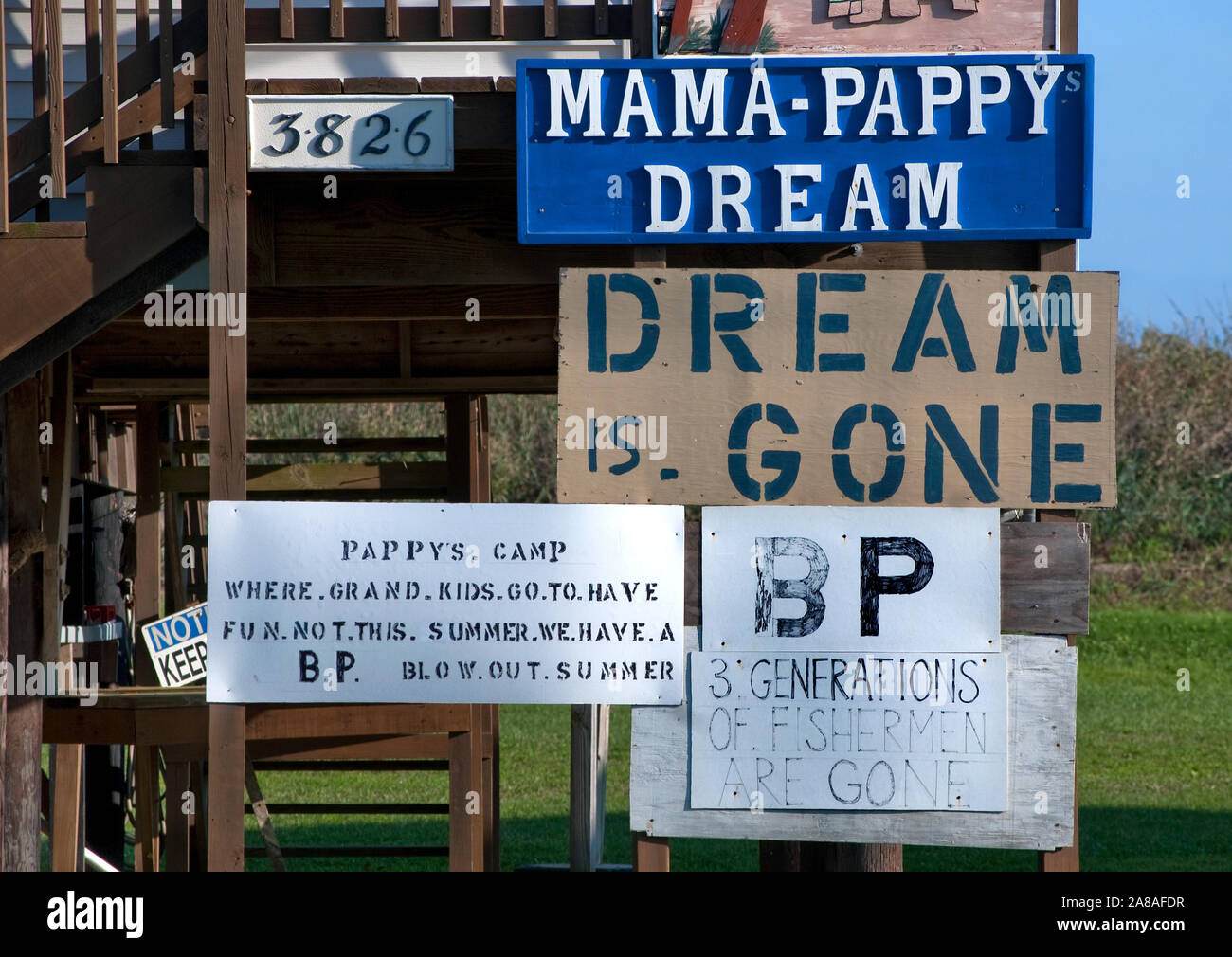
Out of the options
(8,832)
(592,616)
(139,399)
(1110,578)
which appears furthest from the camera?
(1110,578)

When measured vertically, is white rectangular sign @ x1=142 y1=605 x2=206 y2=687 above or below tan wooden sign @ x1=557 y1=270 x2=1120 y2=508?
below

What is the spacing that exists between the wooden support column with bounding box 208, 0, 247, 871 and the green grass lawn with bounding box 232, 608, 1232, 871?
22.5 ft

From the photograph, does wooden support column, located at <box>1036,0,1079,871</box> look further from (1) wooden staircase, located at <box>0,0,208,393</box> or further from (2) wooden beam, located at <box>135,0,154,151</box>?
(2) wooden beam, located at <box>135,0,154,151</box>

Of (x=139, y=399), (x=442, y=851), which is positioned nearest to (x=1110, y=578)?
(x=442, y=851)

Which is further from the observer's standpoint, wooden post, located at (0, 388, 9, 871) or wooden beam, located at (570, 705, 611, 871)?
wooden beam, located at (570, 705, 611, 871)

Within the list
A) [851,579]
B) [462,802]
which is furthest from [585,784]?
[851,579]

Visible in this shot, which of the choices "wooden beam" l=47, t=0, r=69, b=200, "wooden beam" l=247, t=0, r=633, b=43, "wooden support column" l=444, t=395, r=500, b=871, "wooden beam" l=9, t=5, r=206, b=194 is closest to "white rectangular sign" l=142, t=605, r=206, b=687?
"wooden support column" l=444, t=395, r=500, b=871

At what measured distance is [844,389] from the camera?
16.8ft

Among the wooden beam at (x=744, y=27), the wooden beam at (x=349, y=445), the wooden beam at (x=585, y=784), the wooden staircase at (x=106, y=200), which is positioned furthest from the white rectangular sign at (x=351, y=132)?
the wooden beam at (x=585, y=784)

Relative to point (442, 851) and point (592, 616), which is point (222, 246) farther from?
point (442, 851)

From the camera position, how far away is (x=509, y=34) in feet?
17.8

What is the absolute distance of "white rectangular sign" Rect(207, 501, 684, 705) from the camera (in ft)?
16.2

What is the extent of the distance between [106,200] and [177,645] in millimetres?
3487

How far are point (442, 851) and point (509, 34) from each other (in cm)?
583
